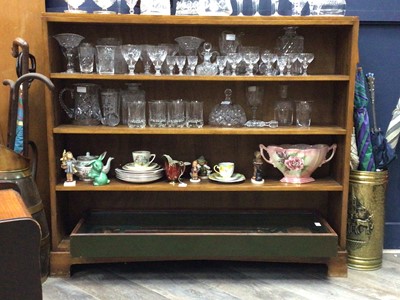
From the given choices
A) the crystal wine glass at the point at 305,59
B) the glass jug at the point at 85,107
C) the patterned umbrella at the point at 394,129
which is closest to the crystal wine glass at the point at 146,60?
the glass jug at the point at 85,107

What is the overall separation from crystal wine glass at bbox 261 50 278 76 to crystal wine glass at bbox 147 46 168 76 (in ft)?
1.64

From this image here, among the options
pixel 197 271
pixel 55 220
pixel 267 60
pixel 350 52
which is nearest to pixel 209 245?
pixel 197 271

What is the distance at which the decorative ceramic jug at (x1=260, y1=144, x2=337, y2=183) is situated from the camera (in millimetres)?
2504

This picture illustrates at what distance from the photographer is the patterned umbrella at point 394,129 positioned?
101 inches

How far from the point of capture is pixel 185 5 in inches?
97.3

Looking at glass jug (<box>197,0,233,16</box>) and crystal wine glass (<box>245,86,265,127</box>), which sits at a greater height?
glass jug (<box>197,0,233,16</box>)

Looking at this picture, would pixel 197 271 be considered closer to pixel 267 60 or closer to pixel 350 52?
pixel 267 60

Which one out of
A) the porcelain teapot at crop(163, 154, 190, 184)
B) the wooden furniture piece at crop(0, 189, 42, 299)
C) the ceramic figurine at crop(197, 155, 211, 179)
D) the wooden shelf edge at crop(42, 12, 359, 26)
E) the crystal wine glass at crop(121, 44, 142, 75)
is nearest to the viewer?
the wooden furniture piece at crop(0, 189, 42, 299)

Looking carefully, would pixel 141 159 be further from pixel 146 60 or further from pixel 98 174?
pixel 146 60

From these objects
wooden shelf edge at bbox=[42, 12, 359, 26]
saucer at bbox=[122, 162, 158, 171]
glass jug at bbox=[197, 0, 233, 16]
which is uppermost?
glass jug at bbox=[197, 0, 233, 16]

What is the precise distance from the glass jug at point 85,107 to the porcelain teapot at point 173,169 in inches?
17.2

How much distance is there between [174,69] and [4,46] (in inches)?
35.4

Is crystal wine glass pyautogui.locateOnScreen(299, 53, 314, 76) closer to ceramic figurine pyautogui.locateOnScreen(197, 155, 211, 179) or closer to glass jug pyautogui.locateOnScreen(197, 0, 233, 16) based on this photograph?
glass jug pyautogui.locateOnScreen(197, 0, 233, 16)

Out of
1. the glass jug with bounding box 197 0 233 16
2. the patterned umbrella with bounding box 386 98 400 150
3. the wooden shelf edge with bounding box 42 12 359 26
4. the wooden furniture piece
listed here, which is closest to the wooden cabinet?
the wooden shelf edge with bounding box 42 12 359 26
